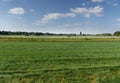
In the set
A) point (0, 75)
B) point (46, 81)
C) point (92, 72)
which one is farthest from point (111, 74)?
point (0, 75)

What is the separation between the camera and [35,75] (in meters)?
12.9

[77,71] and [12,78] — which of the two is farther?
[77,71]

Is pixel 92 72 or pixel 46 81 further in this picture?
pixel 92 72

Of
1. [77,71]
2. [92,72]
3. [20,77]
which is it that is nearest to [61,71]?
[77,71]

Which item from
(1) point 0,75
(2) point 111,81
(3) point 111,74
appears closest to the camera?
(2) point 111,81

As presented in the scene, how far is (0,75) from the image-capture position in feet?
41.8

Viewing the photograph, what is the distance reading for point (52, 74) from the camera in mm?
13312

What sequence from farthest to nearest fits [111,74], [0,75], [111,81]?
[111,74] → [0,75] → [111,81]

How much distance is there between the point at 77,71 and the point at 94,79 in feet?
6.73

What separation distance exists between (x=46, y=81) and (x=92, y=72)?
3.42m

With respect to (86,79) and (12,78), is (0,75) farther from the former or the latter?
(86,79)

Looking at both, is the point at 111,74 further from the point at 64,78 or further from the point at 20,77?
the point at 20,77

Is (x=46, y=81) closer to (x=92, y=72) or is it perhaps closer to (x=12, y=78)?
(x=12, y=78)

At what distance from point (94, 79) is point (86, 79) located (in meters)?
0.45
